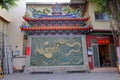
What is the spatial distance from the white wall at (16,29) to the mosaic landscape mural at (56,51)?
185 centimetres

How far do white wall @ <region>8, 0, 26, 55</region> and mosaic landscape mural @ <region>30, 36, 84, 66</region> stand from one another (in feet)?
6.06

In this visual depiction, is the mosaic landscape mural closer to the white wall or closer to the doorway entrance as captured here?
the white wall

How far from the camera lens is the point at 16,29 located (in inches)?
496

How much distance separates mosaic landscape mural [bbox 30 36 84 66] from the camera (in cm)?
1082

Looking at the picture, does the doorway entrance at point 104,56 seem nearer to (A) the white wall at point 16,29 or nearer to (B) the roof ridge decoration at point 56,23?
(B) the roof ridge decoration at point 56,23

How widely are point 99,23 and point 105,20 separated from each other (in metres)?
0.51

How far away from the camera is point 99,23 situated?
38.1ft

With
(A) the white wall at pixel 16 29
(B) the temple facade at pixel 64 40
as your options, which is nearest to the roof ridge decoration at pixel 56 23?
(B) the temple facade at pixel 64 40

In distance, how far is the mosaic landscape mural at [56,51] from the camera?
10820 millimetres

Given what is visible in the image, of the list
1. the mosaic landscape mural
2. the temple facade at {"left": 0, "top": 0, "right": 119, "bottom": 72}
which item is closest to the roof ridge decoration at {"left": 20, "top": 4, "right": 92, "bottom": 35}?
the temple facade at {"left": 0, "top": 0, "right": 119, "bottom": 72}

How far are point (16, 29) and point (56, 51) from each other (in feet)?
12.1

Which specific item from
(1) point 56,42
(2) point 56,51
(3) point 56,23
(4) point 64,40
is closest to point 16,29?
(3) point 56,23

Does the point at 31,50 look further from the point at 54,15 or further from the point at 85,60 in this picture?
the point at 85,60

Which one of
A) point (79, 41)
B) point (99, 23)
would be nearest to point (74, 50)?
point (79, 41)
